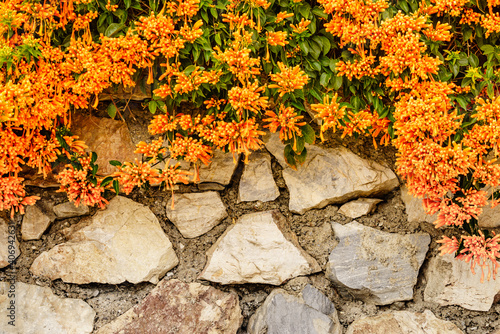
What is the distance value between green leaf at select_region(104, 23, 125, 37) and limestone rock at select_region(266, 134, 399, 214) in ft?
2.43

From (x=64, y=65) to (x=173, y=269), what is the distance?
0.93 meters

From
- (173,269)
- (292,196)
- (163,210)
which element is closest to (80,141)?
(163,210)

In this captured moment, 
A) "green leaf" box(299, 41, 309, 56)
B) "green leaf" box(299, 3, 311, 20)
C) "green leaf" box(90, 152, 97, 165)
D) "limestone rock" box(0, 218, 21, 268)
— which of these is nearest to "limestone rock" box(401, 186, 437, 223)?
"green leaf" box(299, 41, 309, 56)

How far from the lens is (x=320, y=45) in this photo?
160 centimetres

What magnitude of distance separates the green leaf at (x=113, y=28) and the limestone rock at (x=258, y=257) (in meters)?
0.92

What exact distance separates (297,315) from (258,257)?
0.92 feet

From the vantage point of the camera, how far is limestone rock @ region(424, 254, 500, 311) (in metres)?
1.67

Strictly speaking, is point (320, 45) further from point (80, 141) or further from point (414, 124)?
point (80, 141)

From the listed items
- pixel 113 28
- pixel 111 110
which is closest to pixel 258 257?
pixel 111 110

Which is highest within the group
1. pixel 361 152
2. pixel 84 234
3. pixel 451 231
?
pixel 361 152

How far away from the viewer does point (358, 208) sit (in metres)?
1.77

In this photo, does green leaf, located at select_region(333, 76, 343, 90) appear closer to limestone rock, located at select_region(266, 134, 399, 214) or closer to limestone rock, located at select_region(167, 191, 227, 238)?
limestone rock, located at select_region(266, 134, 399, 214)

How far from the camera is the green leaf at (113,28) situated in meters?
1.53

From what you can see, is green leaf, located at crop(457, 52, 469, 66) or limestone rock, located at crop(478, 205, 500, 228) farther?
limestone rock, located at crop(478, 205, 500, 228)
